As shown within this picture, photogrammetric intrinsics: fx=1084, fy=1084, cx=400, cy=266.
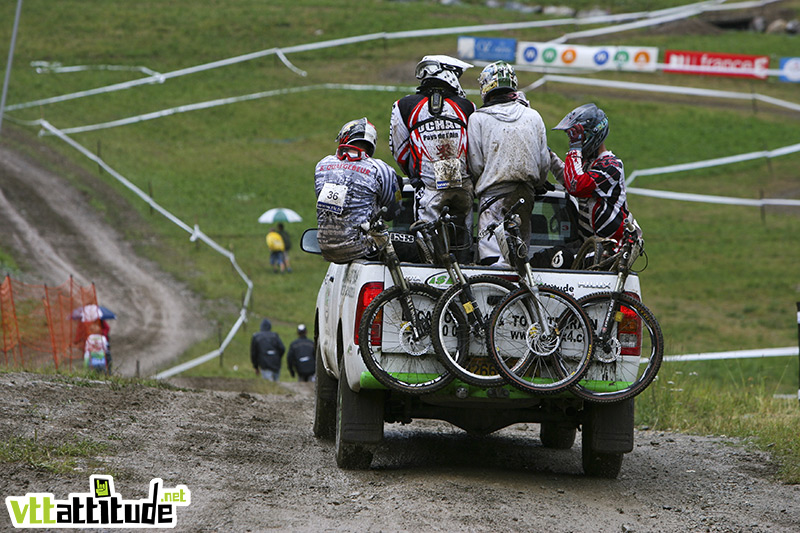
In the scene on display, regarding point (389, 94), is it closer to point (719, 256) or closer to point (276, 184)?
point (276, 184)

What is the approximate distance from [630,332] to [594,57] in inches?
2127

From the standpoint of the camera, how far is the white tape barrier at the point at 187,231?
79.6 ft

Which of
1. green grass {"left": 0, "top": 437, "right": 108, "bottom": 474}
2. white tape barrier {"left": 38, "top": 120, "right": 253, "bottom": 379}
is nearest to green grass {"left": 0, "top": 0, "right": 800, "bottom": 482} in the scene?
white tape barrier {"left": 38, "top": 120, "right": 253, "bottom": 379}

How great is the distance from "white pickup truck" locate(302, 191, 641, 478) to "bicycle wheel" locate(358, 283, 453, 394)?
119 millimetres

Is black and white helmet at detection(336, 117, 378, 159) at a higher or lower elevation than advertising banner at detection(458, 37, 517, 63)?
lower

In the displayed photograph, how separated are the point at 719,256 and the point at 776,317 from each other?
23.5 ft

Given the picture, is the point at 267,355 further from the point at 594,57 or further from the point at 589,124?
the point at 594,57

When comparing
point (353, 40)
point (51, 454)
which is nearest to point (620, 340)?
point (51, 454)

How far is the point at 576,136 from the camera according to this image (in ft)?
26.3

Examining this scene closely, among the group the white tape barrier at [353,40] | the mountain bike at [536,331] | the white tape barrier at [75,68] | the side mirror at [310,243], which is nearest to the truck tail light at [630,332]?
the mountain bike at [536,331]

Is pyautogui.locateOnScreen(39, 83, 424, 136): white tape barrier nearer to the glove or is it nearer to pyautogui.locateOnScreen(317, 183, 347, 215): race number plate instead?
pyautogui.locateOnScreen(317, 183, 347, 215): race number plate

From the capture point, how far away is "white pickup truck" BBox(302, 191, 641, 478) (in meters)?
7.14

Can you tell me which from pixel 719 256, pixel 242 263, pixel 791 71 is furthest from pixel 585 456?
pixel 791 71

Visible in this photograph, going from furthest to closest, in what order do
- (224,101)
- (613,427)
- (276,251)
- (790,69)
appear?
1. (790,69)
2. (224,101)
3. (276,251)
4. (613,427)
